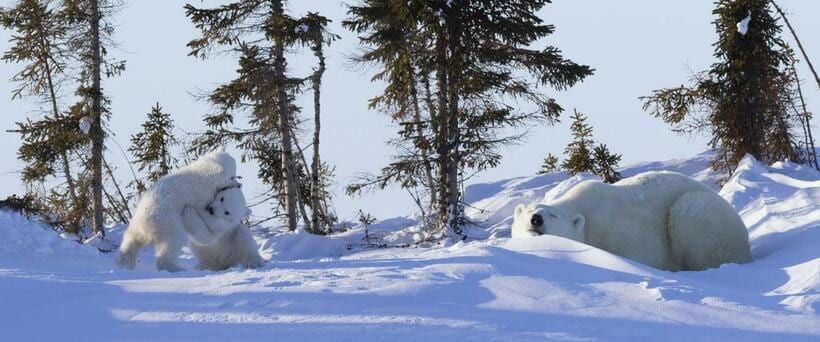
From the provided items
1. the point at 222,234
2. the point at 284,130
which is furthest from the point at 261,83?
the point at 222,234

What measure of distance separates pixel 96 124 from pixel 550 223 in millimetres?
12659

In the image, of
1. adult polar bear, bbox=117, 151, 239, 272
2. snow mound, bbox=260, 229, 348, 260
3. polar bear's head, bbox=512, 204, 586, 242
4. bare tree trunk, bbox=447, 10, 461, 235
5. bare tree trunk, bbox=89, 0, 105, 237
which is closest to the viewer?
adult polar bear, bbox=117, 151, 239, 272

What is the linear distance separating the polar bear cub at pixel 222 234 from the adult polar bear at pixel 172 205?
0.08 metres

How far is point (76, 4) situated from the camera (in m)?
18.8

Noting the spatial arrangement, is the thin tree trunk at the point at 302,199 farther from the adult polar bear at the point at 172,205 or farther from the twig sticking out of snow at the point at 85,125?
the adult polar bear at the point at 172,205

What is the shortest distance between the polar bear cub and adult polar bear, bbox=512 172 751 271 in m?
2.65

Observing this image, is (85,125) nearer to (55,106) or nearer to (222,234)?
(55,106)

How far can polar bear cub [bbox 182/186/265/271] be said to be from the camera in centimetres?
760

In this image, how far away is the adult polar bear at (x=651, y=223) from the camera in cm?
871

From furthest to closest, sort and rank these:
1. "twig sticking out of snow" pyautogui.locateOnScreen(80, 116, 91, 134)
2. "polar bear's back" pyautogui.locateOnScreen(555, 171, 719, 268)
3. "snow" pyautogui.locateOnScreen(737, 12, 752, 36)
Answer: "snow" pyautogui.locateOnScreen(737, 12, 752, 36) → "twig sticking out of snow" pyautogui.locateOnScreen(80, 116, 91, 134) → "polar bear's back" pyautogui.locateOnScreen(555, 171, 719, 268)

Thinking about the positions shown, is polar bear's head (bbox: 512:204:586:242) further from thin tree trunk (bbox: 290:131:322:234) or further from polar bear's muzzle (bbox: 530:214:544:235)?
thin tree trunk (bbox: 290:131:322:234)

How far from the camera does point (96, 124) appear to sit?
1850 cm

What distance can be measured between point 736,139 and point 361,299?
1618cm

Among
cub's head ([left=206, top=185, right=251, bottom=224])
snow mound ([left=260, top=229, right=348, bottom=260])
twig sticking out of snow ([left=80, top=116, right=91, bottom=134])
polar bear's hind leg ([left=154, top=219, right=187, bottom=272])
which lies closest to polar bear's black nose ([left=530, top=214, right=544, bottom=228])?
cub's head ([left=206, top=185, right=251, bottom=224])
